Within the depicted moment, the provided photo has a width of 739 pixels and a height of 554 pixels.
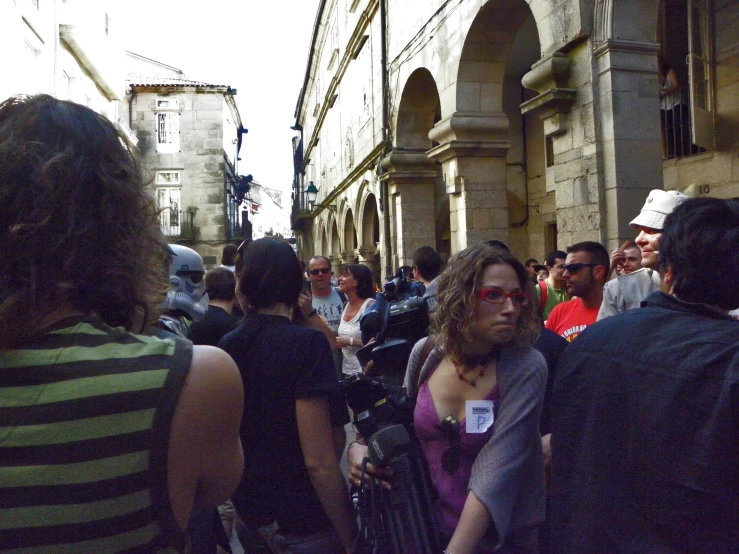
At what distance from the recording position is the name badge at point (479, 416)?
6.71ft

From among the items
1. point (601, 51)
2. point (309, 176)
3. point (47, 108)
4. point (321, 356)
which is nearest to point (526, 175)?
point (601, 51)

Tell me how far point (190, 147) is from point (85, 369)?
1315 inches

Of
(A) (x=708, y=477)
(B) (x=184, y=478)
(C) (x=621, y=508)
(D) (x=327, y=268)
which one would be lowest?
(C) (x=621, y=508)

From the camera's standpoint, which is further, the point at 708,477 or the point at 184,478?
the point at 708,477

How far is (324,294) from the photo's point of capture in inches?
236

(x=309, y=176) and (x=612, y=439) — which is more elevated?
(x=309, y=176)

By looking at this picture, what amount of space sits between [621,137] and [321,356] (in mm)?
4670

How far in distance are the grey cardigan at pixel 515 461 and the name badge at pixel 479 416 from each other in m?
0.03

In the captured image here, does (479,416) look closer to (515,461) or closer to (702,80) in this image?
(515,461)

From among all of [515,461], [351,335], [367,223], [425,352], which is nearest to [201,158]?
[367,223]

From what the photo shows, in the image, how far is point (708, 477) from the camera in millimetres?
1488

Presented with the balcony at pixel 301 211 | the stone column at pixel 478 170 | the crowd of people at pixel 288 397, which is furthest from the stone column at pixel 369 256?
the balcony at pixel 301 211

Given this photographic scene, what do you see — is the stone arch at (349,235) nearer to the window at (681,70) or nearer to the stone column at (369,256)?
the stone column at (369,256)

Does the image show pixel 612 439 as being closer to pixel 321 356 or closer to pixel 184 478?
pixel 321 356
